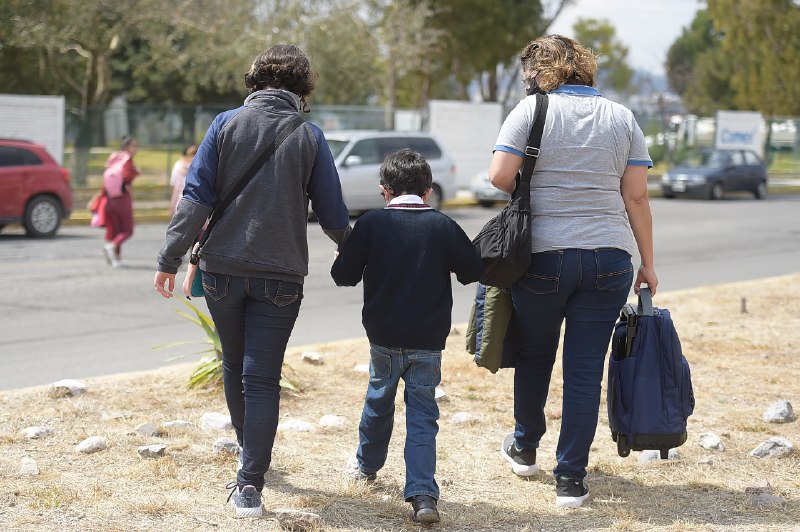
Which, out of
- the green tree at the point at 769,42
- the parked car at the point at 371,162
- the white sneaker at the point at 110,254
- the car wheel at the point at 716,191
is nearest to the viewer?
the white sneaker at the point at 110,254

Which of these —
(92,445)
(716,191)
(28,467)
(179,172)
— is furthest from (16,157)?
(716,191)

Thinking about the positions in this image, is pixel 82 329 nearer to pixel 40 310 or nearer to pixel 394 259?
pixel 40 310

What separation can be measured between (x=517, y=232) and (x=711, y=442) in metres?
1.79

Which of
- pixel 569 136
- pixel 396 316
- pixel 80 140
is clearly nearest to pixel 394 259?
pixel 396 316

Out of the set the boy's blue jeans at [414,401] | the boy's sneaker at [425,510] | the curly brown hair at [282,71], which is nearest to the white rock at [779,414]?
the boy's blue jeans at [414,401]

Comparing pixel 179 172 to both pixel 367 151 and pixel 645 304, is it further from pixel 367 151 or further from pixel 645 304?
pixel 645 304

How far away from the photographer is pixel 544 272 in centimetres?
416

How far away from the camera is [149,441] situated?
497 centimetres

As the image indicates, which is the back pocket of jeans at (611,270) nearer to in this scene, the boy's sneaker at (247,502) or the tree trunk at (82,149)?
the boy's sneaker at (247,502)

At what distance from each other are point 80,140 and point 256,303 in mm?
20951

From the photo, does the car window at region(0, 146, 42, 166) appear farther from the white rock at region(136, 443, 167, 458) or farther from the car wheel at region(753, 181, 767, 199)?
the car wheel at region(753, 181, 767, 199)

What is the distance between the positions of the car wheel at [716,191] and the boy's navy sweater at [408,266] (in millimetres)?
26416

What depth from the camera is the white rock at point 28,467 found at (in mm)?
4395

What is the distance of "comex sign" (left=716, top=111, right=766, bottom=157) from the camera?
36969mm
